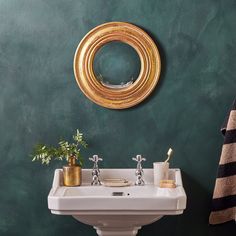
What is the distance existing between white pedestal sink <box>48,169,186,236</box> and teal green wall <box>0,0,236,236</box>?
0.26 meters

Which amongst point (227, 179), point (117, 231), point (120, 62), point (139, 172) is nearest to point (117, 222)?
point (117, 231)

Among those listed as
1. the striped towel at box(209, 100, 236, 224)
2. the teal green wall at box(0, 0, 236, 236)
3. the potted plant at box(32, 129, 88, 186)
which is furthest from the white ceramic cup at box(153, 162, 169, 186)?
the potted plant at box(32, 129, 88, 186)

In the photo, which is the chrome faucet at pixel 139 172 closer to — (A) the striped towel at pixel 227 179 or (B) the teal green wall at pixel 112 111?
(B) the teal green wall at pixel 112 111

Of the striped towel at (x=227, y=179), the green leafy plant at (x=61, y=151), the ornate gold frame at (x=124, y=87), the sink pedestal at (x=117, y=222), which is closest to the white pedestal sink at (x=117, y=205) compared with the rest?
the sink pedestal at (x=117, y=222)

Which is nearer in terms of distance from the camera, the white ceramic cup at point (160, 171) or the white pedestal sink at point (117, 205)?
the white pedestal sink at point (117, 205)

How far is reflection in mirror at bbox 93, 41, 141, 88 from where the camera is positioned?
12.2 feet

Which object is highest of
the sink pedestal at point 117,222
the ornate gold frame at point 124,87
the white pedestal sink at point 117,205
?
the ornate gold frame at point 124,87

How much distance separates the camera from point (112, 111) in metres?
3.77

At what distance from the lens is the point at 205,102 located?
3754 mm

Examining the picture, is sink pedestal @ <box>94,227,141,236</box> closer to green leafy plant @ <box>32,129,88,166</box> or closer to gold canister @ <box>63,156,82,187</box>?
gold canister @ <box>63,156,82,187</box>

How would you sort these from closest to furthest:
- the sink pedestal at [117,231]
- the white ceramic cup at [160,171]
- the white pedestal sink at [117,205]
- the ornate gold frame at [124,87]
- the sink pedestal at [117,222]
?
1. the white pedestal sink at [117,205]
2. the sink pedestal at [117,222]
3. the sink pedestal at [117,231]
4. the white ceramic cup at [160,171]
5. the ornate gold frame at [124,87]

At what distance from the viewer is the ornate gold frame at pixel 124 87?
3.71 metres

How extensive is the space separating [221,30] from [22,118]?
1.32 m

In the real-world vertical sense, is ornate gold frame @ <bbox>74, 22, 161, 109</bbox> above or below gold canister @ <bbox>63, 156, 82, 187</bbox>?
above
